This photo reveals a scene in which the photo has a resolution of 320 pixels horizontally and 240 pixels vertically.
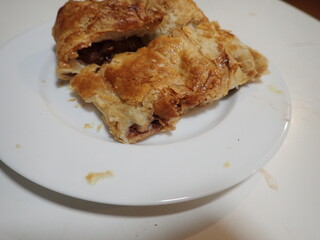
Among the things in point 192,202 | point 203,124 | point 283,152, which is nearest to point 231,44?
point 203,124

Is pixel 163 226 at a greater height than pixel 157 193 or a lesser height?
lesser

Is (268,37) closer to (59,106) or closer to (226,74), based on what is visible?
(226,74)

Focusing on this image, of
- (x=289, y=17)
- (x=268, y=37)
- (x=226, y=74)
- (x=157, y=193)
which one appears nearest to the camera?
(x=157, y=193)

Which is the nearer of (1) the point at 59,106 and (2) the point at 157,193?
(2) the point at 157,193

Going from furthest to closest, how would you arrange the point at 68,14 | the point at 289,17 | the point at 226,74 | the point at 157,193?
the point at 289,17 < the point at 68,14 < the point at 226,74 < the point at 157,193

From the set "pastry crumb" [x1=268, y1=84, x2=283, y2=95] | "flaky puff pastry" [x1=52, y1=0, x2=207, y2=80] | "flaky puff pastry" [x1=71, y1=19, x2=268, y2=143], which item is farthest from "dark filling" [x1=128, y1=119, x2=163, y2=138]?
"pastry crumb" [x1=268, y1=84, x2=283, y2=95]

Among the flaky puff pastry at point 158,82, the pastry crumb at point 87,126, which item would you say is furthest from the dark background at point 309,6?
the pastry crumb at point 87,126

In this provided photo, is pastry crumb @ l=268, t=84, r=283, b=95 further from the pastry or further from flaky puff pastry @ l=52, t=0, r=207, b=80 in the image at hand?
flaky puff pastry @ l=52, t=0, r=207, b=80

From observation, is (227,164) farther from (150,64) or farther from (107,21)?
(107,21)
